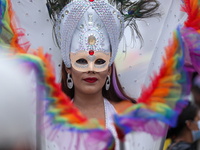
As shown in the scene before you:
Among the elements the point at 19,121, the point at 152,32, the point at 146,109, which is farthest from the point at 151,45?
the point at 19,121

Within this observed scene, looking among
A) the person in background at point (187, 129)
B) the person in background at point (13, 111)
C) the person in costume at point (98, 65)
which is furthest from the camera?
the person in background at point (187, 129)

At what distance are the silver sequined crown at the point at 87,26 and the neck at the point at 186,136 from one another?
131 cm

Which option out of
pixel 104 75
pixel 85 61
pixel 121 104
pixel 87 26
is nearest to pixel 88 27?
pixel 87 26

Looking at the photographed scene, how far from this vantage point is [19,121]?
134cm

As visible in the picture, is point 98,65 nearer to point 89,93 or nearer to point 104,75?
point 104,75

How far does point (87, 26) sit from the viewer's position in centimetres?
219

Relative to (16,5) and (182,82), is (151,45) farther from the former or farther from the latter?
(16,5)

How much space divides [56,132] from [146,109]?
0.50 meters

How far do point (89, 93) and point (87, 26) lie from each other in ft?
1.51

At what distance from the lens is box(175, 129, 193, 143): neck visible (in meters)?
3.02

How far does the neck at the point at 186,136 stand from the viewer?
119 inches

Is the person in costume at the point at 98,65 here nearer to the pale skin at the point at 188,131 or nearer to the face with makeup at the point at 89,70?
the face with makeup at the point at 89,70

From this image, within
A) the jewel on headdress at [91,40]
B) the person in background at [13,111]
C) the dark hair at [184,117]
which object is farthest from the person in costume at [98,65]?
the dark hair at [184,117]

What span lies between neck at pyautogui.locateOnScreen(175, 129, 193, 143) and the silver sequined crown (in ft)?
4.29
